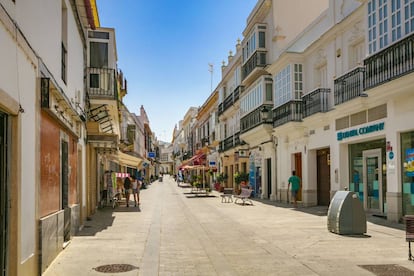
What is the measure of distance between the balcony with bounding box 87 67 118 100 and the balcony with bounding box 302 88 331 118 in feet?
28.2

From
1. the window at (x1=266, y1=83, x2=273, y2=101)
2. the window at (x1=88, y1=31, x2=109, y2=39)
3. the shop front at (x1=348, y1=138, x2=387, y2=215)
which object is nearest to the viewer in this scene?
the shop front at (x1=348, y1=138, x2=387, y2=215)

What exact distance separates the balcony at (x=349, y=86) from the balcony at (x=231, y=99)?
674 inches

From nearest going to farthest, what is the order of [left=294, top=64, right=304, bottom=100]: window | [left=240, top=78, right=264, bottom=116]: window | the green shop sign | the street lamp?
the green shop sign → [left=294, top=64, right=304, bottom=100]: window → the street lamp → [left=240, top=78, right=264, bottom=116]: window

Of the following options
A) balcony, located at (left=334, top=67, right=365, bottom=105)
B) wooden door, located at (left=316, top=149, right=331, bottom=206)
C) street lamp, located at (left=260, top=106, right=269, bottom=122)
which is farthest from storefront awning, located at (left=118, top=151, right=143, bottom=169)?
balcony, located at (left=334, top=67, right=365, bottom=105)

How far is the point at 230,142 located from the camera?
136 ft

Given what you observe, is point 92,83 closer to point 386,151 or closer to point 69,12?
point 69,12

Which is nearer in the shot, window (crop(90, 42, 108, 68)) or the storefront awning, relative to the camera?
window (crop(90, 42, 108, 68))

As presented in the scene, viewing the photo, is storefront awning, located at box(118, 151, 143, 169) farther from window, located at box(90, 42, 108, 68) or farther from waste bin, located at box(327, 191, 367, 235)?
waste bin, located at box(327, 191, 367, 235)

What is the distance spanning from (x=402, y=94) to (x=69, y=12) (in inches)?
377

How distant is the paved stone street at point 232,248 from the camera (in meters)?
8.62

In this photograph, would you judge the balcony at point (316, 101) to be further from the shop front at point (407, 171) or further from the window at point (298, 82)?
the shop front at point (407, 171)

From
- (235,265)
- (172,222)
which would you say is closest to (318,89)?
(172,222)

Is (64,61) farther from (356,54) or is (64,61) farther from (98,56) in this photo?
(356,54)

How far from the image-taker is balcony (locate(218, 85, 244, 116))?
117 feet
